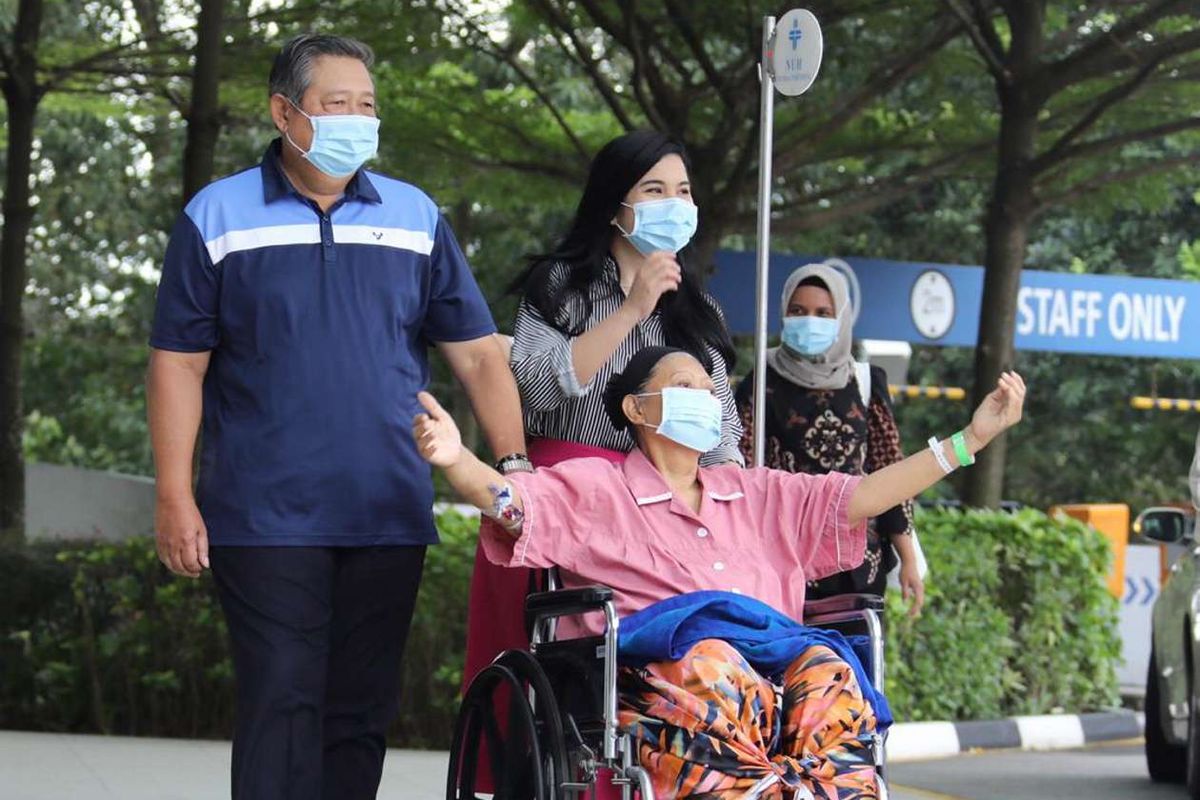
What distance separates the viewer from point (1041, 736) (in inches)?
425

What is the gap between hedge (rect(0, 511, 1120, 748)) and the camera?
9797mm

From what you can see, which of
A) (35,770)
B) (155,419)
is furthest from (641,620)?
(35,770)

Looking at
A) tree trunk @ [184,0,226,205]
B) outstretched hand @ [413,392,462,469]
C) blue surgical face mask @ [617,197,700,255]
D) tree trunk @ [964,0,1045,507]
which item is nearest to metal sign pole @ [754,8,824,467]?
blue surgical face mask @ [617,197,700,255]

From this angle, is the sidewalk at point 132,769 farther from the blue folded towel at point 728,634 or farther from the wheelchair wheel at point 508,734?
the blue folded towel at point 728,634

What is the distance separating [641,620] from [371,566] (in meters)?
0.63

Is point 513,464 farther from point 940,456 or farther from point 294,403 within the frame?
point 940,456

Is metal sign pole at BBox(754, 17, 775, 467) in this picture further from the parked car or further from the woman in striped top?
the parked car

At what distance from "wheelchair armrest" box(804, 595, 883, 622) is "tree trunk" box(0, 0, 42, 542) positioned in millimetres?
9351

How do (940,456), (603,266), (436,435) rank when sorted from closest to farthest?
(436,435), (940,456), (603,266)

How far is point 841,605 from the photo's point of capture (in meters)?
5.18

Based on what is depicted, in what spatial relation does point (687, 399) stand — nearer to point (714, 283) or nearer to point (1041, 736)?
point (1041, 736)

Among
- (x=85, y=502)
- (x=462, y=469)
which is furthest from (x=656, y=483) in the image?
(x=85, y=502)

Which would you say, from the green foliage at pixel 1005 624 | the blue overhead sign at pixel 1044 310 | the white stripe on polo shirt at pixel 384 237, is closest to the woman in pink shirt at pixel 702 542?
the white stripe on polo shirt at pixel 384 237

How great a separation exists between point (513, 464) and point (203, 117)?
6194mm
